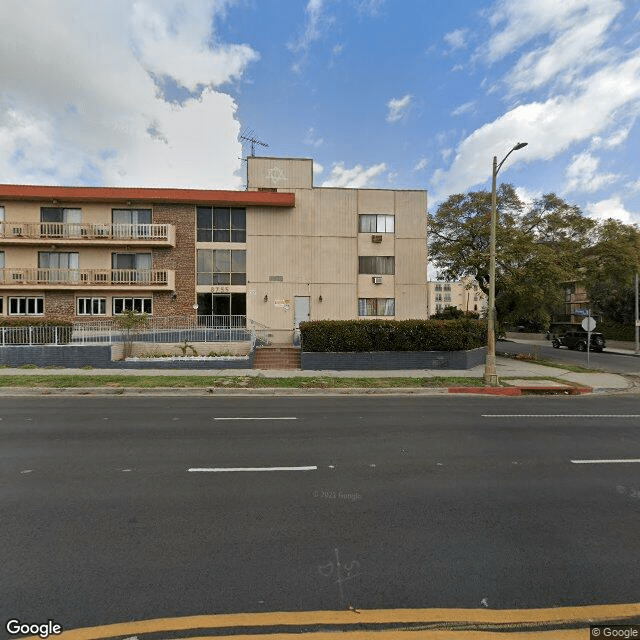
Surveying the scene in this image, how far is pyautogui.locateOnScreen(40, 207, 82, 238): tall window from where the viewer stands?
2298 centimetres

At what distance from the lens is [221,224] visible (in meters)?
24.5

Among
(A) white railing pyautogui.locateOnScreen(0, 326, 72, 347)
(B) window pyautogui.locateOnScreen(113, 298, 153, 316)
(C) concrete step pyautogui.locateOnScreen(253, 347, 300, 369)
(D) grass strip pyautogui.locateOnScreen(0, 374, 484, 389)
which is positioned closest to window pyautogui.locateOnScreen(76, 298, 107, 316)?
(B) window pyautogui.locateOnScreen(113, 298, 153, 316)

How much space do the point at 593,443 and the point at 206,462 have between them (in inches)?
288

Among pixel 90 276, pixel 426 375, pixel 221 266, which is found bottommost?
pixel 426 375

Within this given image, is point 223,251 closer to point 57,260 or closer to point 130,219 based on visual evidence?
point 130,219

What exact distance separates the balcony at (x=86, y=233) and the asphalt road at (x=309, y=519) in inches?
682

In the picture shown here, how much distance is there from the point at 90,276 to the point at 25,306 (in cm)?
479

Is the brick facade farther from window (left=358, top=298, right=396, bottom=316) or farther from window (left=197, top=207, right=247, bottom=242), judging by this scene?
window (left=358, top=298, right=396, bottom=316)

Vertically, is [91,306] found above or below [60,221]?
below

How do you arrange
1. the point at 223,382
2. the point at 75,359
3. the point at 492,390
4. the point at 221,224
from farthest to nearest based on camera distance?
the point at 221,224
the point at 75,359
the point at 223,382
the point at 492,390

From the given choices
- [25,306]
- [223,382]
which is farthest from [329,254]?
[25,306]

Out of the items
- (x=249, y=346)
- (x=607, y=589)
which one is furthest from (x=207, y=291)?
(x=607, y=589)

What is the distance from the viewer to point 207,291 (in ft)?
79.2

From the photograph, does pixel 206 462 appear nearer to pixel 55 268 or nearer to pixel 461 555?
pixel 461 555
